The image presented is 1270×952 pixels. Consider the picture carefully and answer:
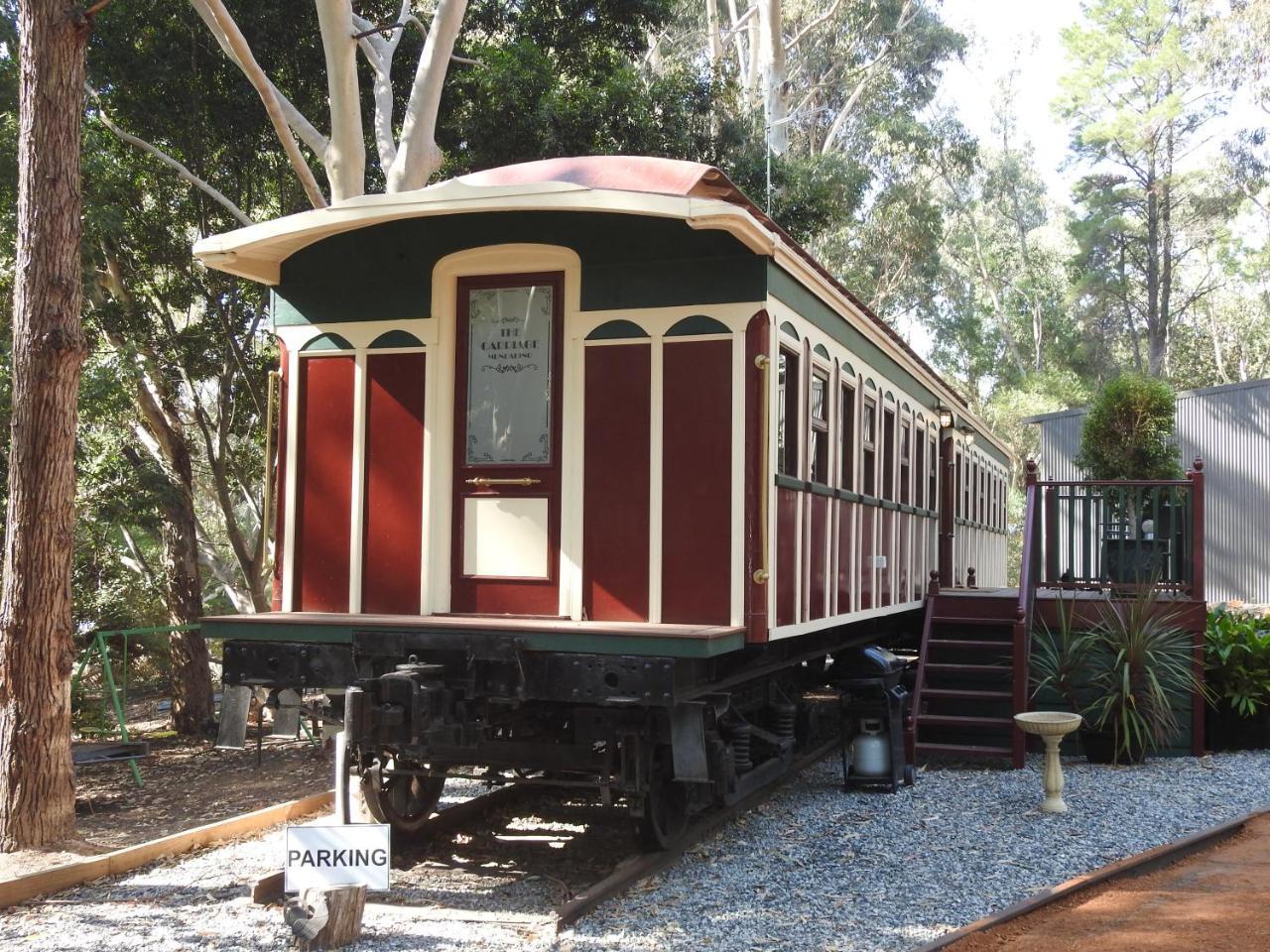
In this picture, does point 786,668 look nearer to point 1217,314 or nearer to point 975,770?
point 975,770

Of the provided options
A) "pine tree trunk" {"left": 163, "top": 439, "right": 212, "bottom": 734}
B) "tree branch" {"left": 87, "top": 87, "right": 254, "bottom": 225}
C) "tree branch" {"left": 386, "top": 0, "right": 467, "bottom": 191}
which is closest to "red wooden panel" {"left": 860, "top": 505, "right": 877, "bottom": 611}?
"tree branch" {"left": 386, "top": 0, "right": 467, "bottom": 191}

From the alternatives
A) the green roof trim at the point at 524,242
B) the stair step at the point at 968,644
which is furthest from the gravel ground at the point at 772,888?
the green roof trim at the point at 524,242

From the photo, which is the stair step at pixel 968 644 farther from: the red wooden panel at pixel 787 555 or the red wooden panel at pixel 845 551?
the red wooden panel at pixel 787 555

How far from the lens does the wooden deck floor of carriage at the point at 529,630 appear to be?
5.52 m

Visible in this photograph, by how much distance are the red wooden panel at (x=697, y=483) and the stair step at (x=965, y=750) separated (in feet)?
12.8

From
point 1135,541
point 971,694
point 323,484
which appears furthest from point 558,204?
point 1135,541

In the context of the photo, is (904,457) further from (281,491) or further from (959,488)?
(281,491)

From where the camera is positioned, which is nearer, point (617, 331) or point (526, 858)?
point (617, 331)

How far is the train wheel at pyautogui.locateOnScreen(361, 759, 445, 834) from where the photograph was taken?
6270 millimetres

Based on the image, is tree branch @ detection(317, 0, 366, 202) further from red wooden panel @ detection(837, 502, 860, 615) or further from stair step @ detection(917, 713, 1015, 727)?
stair step @ detection(917, 713, 1015, 727)

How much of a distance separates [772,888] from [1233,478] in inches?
Result: 801

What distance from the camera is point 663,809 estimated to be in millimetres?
6309

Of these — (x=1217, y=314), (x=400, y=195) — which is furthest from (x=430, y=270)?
(x=1217, y=314)

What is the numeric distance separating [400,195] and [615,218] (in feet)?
3.57
